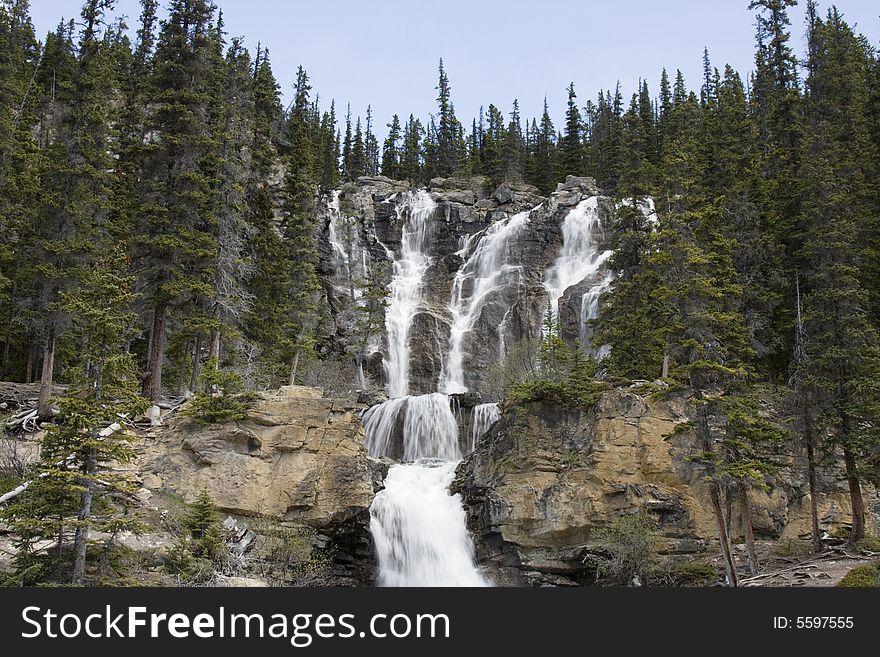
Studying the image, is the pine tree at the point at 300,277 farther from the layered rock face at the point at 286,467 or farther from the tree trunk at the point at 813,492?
the tree trunk at the point at 813,492

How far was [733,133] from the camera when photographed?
4397 cm

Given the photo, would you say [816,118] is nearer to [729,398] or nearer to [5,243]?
[729,398]

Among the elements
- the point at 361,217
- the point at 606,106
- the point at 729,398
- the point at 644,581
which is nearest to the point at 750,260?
the point at 729,398

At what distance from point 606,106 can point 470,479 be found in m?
57.2

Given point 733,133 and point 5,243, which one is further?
point 733,133

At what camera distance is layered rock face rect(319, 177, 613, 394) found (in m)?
48.4

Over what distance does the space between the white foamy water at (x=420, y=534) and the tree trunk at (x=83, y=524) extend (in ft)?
45.0

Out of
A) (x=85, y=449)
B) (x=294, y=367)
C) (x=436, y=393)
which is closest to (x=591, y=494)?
(x=436, y=393)

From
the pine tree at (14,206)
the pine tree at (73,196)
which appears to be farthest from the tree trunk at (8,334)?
the pine tree at (73,196)

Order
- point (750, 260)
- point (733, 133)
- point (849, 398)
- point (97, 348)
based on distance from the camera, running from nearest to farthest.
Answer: point (97, 348)
point (849, 398)
point (750, 260)
point (733, 133)

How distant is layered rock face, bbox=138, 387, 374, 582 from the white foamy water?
92 cm

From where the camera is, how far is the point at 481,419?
34531 mm

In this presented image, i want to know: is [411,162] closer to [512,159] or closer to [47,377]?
[512,159]

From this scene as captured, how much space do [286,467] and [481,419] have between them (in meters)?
11.8
